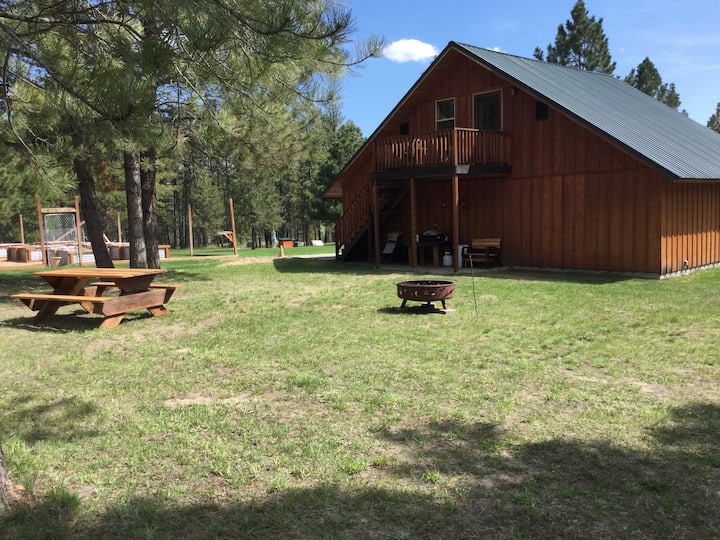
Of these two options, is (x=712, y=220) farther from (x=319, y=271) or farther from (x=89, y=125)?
(x=89, y=125)

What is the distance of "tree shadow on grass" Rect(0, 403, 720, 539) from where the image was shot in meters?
2.88

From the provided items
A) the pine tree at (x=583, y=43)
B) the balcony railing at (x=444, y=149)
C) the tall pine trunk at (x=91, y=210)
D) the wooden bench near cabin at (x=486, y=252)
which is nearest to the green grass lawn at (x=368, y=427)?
the tall pine trunk at (x=91, y=210)

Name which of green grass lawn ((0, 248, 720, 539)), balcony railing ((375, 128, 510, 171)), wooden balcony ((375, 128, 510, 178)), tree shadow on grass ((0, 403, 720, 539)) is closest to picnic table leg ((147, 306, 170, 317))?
green grass lawn ((0, 248, 720, 539))

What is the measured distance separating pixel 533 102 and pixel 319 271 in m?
7.09

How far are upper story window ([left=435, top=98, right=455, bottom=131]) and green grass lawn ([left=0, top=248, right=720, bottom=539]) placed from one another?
381 inches

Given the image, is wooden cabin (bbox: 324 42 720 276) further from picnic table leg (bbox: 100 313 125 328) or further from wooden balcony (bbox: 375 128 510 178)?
picnic table leg (bbox: 100 313 125 328)

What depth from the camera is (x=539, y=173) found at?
1452 centimetres

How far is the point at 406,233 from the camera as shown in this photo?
18.1 metres

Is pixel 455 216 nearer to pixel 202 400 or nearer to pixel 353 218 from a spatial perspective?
pixel 353 218

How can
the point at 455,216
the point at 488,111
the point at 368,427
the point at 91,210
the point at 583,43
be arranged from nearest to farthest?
1. the point at 368,427
2. the point at 91,210
3. the point at 455,216
4. the point at 488,111
5. the point at 583,43

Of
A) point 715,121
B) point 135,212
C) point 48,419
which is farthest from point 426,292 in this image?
point 715,121

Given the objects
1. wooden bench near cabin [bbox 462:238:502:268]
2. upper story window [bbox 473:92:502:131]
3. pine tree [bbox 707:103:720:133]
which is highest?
pine tree [bbox 707:103:720:133]

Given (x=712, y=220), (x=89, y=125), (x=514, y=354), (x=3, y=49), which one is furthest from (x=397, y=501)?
(x=712, y=220)

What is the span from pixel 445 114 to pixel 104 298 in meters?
11.5
